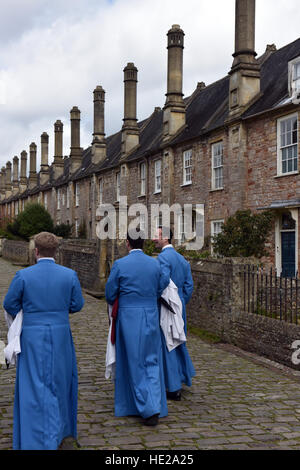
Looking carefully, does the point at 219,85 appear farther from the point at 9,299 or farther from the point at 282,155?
the point at 9,299

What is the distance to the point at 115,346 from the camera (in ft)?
18.4

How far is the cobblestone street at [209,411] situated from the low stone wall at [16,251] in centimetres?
2609

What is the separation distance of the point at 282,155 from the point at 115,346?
13.5 metres

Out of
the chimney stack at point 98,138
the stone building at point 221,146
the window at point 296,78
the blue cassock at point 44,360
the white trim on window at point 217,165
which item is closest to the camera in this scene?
the blue cassock at point 44,360

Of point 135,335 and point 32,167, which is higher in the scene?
point 32,167

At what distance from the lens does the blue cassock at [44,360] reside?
4.29 metres

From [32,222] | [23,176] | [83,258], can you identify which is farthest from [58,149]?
[83,258]

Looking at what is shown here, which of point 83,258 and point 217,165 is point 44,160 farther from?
point 217,165

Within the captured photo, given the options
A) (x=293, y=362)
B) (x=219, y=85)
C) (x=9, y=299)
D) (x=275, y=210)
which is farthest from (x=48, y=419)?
(x=219, y=85)

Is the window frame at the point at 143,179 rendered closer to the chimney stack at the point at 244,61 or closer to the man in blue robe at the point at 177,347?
the chimney stack at the point at 244,61

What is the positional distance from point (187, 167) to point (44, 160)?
109 feet

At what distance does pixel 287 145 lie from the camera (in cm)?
1723

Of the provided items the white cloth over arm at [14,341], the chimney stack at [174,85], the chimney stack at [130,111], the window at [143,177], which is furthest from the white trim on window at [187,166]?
the white cloth over arm at [14,341]

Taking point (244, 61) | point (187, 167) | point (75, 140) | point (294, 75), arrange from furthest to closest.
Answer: point (75, 140)
point (187, 167)
point (244, 61)
point (294, 75)
